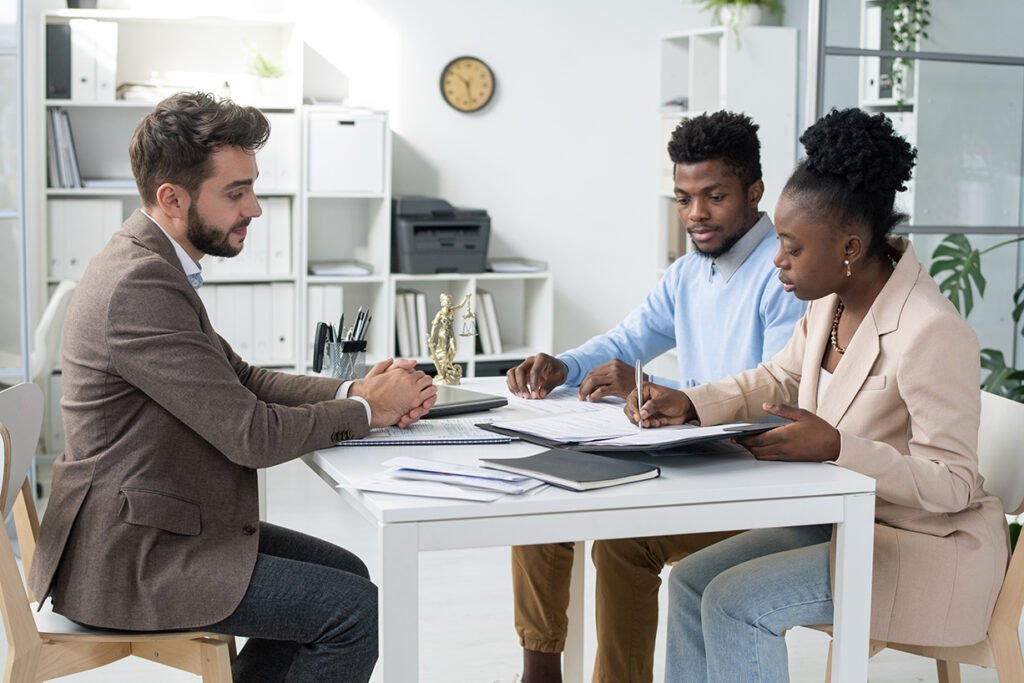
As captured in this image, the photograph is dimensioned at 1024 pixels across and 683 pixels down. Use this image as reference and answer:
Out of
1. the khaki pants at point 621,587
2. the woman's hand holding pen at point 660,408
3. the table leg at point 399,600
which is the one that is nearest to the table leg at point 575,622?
the khaki pants at point 621,587

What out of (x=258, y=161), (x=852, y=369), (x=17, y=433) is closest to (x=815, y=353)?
(x=852, y=369)

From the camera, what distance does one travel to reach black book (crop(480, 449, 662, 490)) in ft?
5.24

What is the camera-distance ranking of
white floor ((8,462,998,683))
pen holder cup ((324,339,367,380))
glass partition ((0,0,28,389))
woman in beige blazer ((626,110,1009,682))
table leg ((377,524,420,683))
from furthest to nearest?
glass partition ((0,0,28,389)), white floor ((8,462,998,683)), pen holder cup ((324,339,367,380)), woman in beige blazer ((626,110,1009,682)), table leg ((377,524,420,683))

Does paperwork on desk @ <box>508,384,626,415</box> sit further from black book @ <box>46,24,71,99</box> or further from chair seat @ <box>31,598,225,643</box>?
black book @ <box>46,24,71,99</box>

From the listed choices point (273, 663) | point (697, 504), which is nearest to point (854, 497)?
point (697, 504)

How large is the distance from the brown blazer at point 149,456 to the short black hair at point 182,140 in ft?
0.50

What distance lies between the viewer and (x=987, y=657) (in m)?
1.85

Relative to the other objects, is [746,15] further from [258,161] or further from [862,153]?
[862,153]

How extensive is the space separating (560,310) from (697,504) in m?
3.93

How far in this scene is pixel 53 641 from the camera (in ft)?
5.75

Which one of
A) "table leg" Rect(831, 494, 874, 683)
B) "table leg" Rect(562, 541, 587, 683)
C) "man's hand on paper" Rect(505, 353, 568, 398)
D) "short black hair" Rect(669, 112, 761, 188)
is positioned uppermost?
"short black hair" Rect(669, 112, 761, 188)

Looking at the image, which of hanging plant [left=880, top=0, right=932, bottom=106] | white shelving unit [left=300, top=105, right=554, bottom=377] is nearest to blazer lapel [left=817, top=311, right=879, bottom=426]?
hanging plant [left=880, top=0, right=932, bottom=106]

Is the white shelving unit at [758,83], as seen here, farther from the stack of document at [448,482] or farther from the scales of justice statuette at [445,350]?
the stack of document at [448,482]

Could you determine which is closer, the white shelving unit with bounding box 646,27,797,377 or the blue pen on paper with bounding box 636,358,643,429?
the blue pen on paper with bounding box 636,358,643,429
